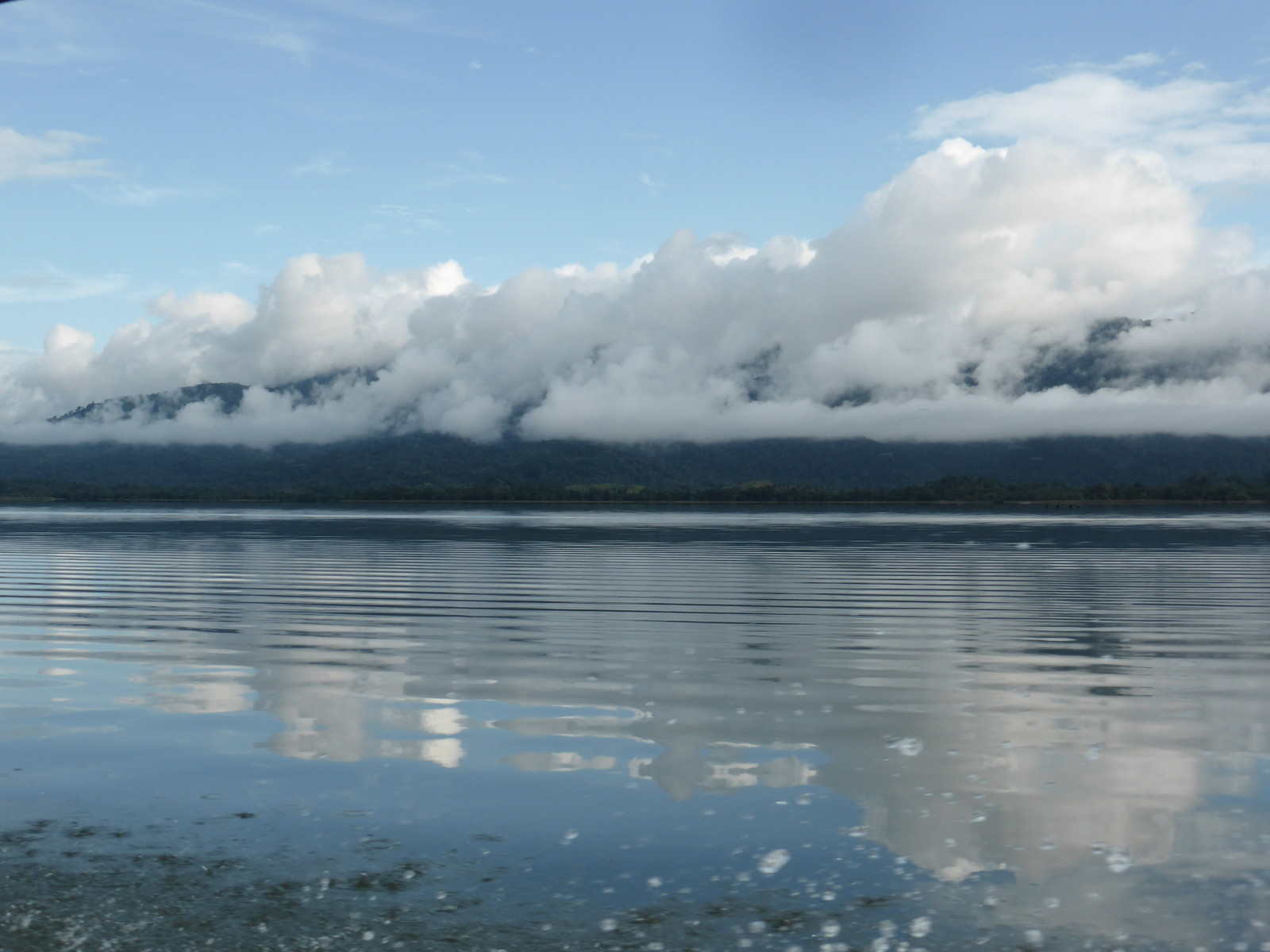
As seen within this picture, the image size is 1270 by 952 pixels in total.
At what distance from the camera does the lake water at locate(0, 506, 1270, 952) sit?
9477 millimetres

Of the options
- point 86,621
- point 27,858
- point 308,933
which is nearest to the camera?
point 308,933

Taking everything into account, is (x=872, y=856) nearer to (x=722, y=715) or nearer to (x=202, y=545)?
(x=722, y=715)

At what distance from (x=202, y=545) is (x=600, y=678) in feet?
215

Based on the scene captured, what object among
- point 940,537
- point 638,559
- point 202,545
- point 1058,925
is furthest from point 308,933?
point 940,537

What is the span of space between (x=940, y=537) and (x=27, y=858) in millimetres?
93444

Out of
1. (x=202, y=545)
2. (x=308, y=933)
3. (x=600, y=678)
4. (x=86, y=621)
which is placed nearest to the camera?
(x=308, y=933)

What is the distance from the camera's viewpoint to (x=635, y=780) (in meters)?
14.0

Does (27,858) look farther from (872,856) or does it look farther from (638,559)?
(638,559)

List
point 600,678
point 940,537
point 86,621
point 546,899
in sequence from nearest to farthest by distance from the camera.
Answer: point 546,899, point 600,678, point 86,621, point 940,537

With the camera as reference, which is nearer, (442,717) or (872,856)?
(872,856)

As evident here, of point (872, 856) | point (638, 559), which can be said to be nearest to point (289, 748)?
point (872, 856)

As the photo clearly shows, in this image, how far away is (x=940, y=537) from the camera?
98.4 meters

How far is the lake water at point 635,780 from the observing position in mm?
9477

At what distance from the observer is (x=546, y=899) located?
32.2ft
